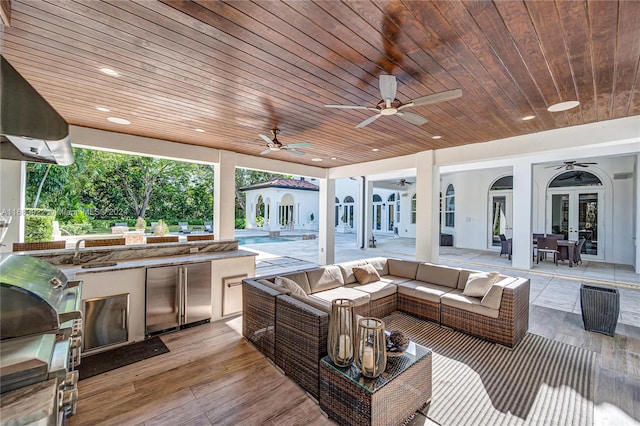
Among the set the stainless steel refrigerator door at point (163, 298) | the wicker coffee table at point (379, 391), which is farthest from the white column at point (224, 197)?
the wicker coffee table at point (379, 391)

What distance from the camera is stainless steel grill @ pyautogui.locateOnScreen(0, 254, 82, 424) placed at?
0.89m

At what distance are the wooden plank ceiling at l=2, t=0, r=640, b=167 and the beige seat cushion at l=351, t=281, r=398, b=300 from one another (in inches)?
98.5

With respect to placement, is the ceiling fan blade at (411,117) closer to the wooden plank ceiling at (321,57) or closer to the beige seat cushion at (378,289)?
the wooden plank ceiling at (321,57)

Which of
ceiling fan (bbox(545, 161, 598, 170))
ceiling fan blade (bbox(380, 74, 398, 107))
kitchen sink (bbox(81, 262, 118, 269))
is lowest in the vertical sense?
kitchen sink (bbox(81, 262, 118, 269))

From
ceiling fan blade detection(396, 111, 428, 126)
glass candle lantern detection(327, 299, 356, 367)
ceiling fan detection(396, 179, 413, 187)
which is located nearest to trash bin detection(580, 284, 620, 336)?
ceiling fan blade detection(396, 111, 428, 126)

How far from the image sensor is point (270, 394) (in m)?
2.46

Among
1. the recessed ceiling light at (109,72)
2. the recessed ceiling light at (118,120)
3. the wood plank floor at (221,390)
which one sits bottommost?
the wood plank floor at (221,390)

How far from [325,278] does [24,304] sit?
338 cm

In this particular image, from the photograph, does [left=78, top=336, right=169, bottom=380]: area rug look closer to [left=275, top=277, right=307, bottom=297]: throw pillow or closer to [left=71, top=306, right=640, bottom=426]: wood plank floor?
[left=71, top=306, right=640, bottom=426]: wood plank floor

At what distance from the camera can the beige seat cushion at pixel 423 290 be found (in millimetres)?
3941

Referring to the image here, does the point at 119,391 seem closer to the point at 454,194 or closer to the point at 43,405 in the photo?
the point at 43,405

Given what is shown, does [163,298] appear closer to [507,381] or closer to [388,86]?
[388,86]

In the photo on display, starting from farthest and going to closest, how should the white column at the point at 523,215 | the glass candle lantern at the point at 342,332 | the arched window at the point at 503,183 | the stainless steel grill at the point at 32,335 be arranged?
the arched window at the point at 503,183
the white column at the point at 523,215
the glass candle lantern at the point at 342,332
the stainless steel grill at the point at 32,335

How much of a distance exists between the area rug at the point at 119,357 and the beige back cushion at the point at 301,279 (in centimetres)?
170
